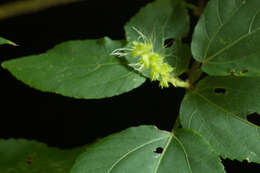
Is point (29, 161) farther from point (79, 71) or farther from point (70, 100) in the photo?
point (79, 71)

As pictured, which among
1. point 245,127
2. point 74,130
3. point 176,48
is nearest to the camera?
point 245,127

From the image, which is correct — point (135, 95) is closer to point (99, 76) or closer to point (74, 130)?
point (74, 130)

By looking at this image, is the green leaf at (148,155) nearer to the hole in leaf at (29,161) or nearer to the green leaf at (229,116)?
the green leaf at (229,116)

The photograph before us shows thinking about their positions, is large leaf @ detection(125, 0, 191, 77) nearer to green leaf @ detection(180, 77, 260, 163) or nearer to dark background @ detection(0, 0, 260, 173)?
green leaf @ detection(180, 77, 260, 163)

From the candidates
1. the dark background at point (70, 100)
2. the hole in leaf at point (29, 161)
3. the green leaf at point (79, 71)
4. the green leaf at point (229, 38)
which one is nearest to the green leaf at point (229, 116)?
the green leaf at point (229, 38)

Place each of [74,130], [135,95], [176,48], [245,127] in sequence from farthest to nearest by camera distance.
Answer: [74,130] → [135,95] → [176,48] → [245,127]

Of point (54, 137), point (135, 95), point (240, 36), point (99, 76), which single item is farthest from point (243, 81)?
point (54, 137)

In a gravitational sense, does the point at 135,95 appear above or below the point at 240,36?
below
